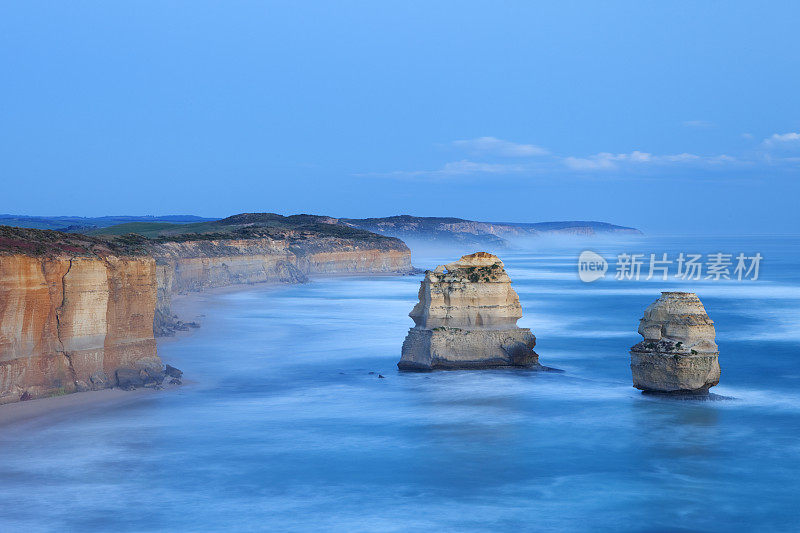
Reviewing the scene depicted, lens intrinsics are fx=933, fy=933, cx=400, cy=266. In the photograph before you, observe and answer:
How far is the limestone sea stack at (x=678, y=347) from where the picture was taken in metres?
27.5

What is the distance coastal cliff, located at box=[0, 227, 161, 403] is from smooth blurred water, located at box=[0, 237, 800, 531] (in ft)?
6.70

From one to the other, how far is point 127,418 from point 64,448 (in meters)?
3.34

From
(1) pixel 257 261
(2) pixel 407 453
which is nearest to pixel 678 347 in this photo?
(2) pixel 407 453

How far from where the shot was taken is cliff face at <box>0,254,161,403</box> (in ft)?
88.3

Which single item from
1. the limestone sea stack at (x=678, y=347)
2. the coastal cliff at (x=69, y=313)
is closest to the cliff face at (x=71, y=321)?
the coastal cliff at (x=69, y=313)

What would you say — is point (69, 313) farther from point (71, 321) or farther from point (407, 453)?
point (407, 453)

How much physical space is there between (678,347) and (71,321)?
726 inches

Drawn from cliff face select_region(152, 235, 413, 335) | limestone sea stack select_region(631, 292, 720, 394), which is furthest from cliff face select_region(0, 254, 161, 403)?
limestone sea stack select_region(631, 292, 720, 394)

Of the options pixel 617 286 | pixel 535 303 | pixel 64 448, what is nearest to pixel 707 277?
pixel 617 286

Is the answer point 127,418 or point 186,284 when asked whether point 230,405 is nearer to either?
point 127,418

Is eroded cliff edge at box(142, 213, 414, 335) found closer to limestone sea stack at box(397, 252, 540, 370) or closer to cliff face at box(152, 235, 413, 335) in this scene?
cliff face at box(152, 235, 413, 335)

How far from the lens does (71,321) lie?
28781 mm

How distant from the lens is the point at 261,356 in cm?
4141

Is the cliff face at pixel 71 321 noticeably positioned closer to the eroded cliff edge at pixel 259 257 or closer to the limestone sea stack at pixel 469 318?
the limestone sea stack at pixel 469 318
